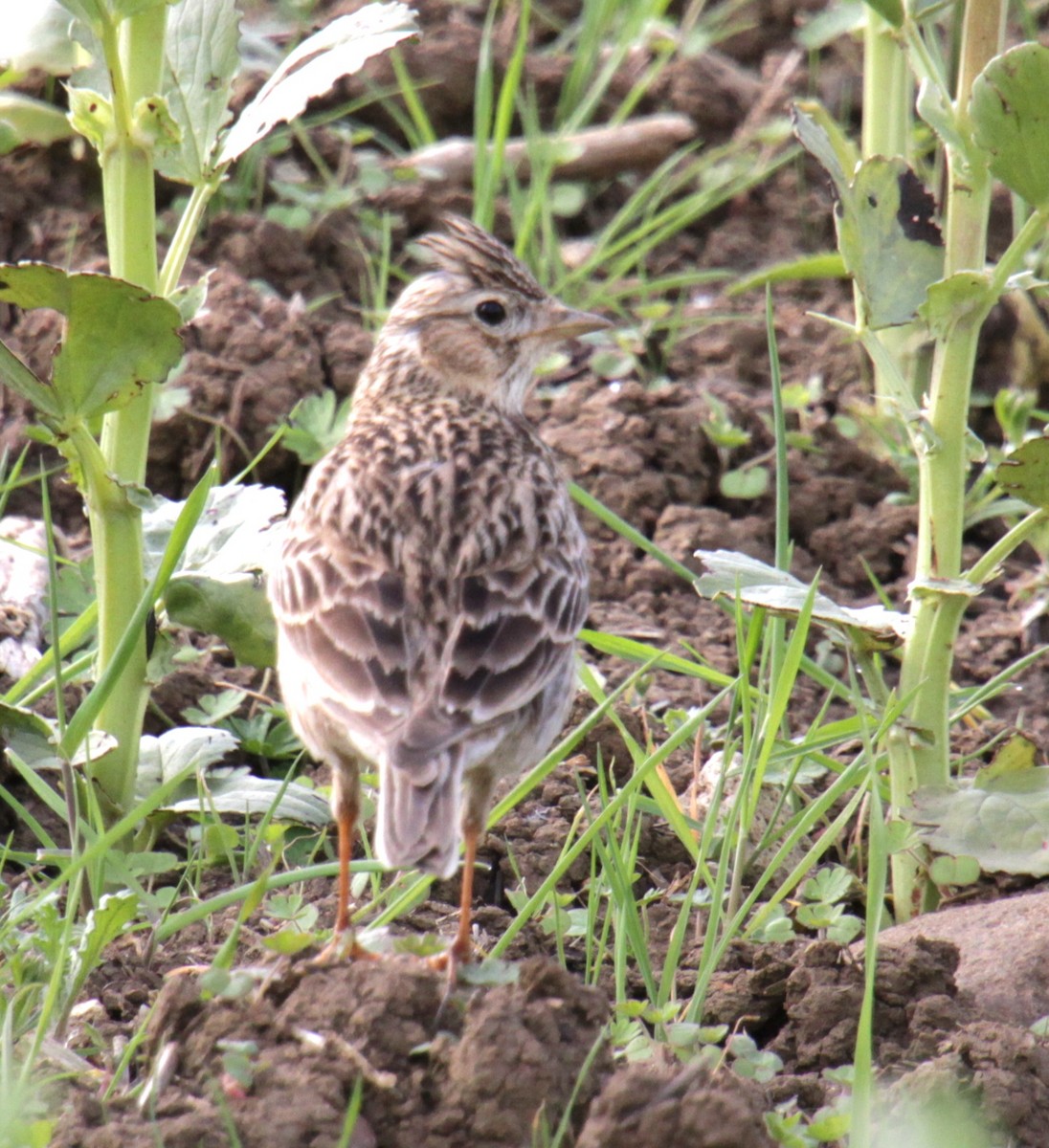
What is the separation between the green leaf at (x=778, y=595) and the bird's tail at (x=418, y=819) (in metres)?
0.87

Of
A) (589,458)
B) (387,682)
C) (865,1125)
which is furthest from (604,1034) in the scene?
(589,458)

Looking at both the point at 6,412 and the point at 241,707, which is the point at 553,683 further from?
the point at 6,412

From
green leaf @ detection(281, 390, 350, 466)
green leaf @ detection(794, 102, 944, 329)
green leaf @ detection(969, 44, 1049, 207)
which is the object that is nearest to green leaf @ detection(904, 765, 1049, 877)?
green leaf @ detection(794, 102, 944, 329)

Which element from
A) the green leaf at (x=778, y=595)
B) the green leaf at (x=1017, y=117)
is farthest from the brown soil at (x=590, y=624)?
the green leaf at (x=1017, y=117)

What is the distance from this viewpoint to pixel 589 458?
252 inches

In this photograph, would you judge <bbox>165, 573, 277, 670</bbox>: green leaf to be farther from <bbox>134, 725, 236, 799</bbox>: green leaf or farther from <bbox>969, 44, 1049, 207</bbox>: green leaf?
<bbox>969, 44, 1049, 207</bbox>: green leaf

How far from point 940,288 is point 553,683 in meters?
1.31

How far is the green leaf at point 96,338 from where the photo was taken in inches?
155

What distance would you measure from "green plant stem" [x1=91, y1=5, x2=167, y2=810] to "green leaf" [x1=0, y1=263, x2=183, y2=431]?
176mm

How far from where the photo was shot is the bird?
3865mm

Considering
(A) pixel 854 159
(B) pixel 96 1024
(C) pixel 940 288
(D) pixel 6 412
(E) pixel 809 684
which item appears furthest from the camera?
(D) pixel 6 412

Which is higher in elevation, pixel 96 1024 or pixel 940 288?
pixel 940 288

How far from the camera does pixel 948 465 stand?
444cm

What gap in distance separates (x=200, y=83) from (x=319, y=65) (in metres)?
0.30
